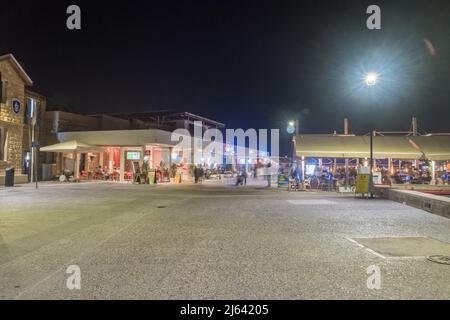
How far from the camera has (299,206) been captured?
48.9ft

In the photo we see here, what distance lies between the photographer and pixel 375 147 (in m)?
28.1

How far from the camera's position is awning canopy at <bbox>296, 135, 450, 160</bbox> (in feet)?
87.9

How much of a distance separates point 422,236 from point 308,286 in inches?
197

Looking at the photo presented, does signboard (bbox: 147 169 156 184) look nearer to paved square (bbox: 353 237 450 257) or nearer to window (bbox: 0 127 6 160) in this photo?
window (bbox: 0 127 6 160)

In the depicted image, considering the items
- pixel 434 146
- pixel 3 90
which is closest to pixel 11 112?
pixel 3 90

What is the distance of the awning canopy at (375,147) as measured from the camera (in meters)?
26.8

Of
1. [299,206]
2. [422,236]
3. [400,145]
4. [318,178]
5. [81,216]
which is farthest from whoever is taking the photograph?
[400,145]

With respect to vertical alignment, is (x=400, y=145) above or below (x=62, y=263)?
above

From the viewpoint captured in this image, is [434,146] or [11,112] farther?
[434,146]

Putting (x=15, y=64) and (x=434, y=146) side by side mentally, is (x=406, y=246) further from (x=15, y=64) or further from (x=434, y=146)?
(x=15, y=64)

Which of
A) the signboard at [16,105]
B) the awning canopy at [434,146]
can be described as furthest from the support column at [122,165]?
the awning canopy at [434,146]

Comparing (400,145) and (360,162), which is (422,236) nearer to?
(400,145)

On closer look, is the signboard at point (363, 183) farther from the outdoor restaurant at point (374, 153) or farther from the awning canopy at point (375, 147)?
the awning canopy at point (375, 147)

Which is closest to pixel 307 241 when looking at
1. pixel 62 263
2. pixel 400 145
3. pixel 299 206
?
pixel 62 263
